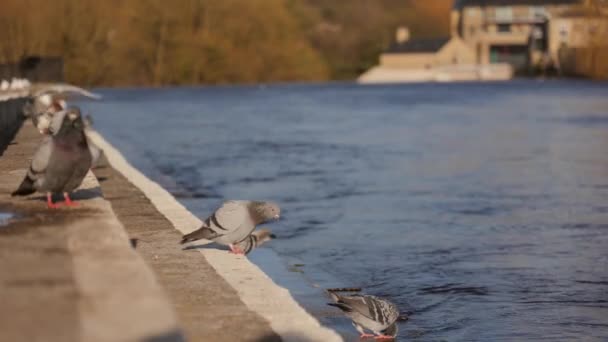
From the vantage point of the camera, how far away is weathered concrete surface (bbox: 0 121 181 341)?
539cm

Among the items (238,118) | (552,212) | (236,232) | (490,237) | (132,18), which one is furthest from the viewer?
(132,18)

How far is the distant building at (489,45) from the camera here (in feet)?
481

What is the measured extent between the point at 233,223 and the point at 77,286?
521cm

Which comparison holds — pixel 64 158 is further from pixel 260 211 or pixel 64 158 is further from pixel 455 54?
pixel 455 54

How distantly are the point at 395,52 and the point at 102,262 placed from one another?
5564 inches

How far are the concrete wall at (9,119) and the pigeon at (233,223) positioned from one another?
22.9ft

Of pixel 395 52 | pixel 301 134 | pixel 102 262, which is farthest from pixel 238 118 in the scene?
pixel 395 52

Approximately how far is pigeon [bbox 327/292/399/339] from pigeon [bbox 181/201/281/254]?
5.71ft

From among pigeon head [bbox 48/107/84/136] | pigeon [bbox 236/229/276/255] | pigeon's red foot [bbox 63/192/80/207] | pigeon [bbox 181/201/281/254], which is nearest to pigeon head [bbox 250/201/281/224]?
pigeon [bbox 181/201/281/254]

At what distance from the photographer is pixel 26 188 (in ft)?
30.2

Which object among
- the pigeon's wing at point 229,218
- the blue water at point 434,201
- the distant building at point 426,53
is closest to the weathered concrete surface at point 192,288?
the pigeon's wing at point 229,218

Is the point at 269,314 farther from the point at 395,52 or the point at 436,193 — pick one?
the point at 395,52

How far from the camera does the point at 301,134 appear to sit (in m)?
47.1

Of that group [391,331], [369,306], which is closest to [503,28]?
[391,331]
